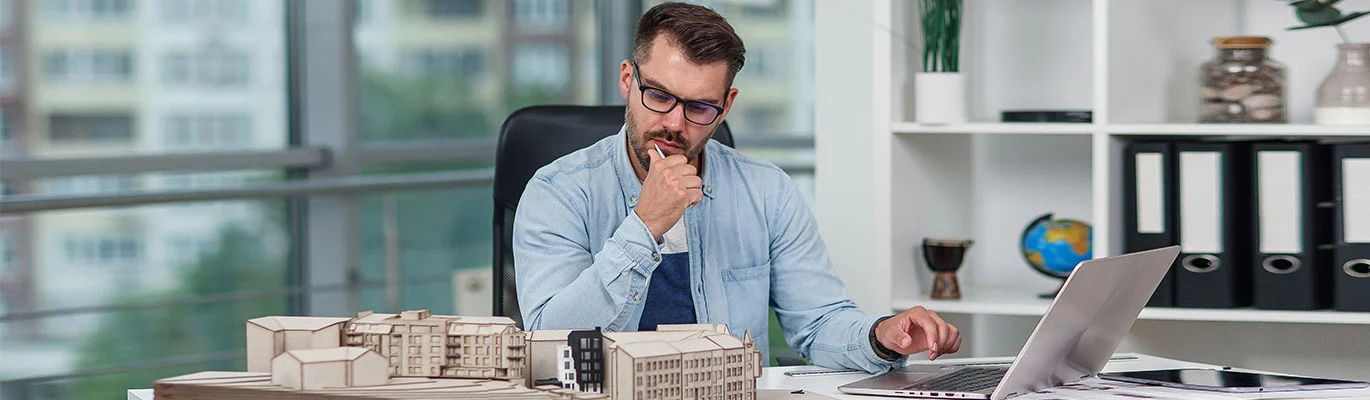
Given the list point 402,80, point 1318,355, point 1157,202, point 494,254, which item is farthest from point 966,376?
point 402,80

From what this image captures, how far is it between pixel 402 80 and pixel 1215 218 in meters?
2.13

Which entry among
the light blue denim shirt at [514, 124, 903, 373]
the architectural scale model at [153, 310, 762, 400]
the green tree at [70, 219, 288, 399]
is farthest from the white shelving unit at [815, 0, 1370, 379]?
the green tree at [70, 219, 288, 399]

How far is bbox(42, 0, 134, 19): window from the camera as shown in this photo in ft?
10.0

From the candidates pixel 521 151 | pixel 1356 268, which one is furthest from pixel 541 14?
pixel 1356 268

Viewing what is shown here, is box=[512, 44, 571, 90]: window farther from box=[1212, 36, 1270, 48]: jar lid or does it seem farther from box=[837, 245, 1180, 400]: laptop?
box=[837, 245, 1180, 400]: laptop

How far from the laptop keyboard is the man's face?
0.43 metres

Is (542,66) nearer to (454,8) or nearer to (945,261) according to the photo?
(454,8)

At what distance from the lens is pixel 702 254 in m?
1.83

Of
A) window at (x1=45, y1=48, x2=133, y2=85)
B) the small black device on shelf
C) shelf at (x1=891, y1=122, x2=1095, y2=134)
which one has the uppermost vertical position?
window at (x1=45, y1=48, x2=133, y2=85)

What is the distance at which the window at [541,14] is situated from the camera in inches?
153

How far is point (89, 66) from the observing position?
313 cm

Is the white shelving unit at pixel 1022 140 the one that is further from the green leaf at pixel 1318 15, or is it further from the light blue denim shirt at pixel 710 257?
the light blue denim shirt at pixel 710 257

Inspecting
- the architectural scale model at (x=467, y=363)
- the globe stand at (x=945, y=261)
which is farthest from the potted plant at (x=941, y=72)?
the architectural scale model at (x=467, y=363)

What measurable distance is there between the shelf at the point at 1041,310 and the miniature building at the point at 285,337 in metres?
1.37
